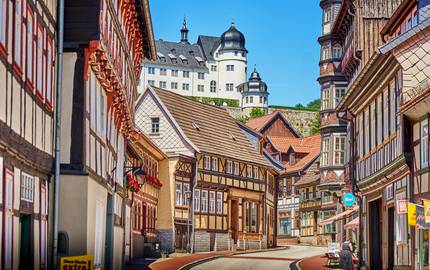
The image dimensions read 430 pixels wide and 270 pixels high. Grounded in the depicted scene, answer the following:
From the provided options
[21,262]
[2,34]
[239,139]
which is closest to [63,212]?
[21,262]

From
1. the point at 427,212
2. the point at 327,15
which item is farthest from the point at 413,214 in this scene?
the point at 327,15

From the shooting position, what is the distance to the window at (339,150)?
189 feet

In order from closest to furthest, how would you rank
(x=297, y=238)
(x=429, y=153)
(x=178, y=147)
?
(x=429, y=153) → (x=178, y=147) → (x=297, y=238)

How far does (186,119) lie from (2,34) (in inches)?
1805

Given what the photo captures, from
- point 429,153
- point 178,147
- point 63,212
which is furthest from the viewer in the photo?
point 178,147

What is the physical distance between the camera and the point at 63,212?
22.2 meters

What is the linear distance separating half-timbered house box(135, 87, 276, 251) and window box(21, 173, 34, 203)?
36.4 metres

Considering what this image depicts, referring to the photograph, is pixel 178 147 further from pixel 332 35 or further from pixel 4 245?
pixel 4 245

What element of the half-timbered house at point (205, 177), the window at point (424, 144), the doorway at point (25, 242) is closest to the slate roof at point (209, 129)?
the half-timbered house at point (205, 177)

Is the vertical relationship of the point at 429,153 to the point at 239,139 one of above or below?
below

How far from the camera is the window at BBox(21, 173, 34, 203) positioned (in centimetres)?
A: 1802

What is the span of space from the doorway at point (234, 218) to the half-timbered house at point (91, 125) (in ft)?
107

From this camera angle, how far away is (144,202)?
49625mm

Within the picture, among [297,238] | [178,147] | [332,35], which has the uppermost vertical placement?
[332,35]
